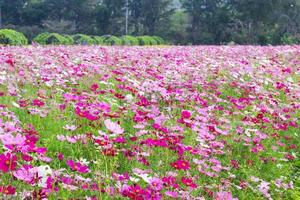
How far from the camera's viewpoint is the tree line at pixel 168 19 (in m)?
46.9

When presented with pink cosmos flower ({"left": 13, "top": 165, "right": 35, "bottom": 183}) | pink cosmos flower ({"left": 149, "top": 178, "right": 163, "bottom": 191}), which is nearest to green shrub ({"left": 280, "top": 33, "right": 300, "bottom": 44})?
pink cosmos flower ({"left": 149, "top": 178, "right": 163, "bottom": 191})

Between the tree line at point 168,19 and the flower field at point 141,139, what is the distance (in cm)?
4012

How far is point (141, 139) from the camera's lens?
12.1ft

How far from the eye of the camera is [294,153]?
4.94 m

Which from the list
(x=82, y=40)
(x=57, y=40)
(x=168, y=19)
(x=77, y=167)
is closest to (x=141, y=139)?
(x=77, y=167)

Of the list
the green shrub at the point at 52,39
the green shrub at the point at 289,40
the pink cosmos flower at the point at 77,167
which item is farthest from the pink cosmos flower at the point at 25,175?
the green shrub at the point at 289,40

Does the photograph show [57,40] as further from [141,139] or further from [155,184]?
[155,184]

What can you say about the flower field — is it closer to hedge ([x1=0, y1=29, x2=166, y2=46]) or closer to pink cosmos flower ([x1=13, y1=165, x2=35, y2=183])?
pink cosmos flower ([x1=13, y1=165, x2=35, y2=183])

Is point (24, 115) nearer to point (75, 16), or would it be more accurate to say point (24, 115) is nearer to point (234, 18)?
point (234, 18)

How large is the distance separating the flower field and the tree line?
4012 cm

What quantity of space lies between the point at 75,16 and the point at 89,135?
57462 mm

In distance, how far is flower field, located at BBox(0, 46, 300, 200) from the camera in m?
2.60

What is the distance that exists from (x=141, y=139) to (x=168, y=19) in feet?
175

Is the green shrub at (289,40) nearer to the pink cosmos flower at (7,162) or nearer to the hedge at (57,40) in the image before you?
the hedge at (57,40)
